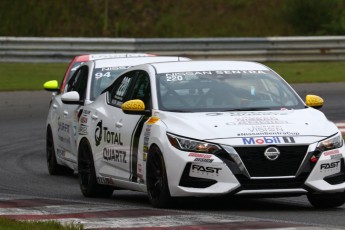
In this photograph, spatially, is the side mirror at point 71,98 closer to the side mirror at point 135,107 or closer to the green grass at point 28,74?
the side mirror at point 135,107

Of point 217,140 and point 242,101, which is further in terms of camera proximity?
point 242,101

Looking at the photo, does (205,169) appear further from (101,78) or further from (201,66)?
(101,78)

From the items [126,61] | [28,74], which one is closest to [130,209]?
[126,61]

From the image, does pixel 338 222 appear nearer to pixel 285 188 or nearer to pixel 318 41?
pixel 285 188

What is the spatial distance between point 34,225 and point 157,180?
6.19ft

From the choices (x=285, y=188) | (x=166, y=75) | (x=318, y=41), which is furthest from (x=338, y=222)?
(x=318, y=41)

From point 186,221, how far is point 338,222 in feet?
3.99

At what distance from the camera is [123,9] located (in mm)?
39156

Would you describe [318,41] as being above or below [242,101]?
below

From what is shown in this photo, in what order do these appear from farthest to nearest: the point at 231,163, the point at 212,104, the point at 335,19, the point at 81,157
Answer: the point at 335,19 → the point at 81,157 → the point at 212,104 → the point at 231,163

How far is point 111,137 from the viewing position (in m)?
12.1

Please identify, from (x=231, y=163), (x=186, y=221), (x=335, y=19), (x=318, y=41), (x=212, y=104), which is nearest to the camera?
(x=186, y=221)

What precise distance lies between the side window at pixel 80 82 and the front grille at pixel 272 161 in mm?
5117

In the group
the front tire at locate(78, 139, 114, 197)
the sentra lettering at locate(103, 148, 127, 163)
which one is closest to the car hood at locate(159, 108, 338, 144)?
the sentra lettering at locate(103, 148, 127, 163)
